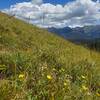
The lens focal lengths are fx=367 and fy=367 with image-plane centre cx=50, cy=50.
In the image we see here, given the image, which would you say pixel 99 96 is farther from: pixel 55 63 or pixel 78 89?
pixel 55 63

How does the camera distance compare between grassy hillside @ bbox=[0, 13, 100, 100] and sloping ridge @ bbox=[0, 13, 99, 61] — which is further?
sloping ridge @ bbox=[0, 13, 99, 61]

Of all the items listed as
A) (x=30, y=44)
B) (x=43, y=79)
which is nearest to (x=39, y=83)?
(x=43, y=79)

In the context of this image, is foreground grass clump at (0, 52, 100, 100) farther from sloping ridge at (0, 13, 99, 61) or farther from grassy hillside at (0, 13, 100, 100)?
sloping ridge at (0, 13, 99, 61)

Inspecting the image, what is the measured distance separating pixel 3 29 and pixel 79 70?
836 cm

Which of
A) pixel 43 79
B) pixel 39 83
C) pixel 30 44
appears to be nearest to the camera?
pixel 39 83

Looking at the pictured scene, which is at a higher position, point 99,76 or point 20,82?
point 20,82

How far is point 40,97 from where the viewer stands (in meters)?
5.06

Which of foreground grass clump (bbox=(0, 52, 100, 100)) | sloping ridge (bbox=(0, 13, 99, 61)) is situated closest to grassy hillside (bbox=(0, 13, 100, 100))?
foreground grass clump (bbox=(0, 52, 100, 100))

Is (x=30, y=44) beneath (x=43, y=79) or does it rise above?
beneath

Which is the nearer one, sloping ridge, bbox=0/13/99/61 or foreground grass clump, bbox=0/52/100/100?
foreground grass clump, bbox=0/52/100/100

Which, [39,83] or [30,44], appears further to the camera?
[30,44]

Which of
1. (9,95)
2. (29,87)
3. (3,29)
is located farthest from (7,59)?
(3,29)

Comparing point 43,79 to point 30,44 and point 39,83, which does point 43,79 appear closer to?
point 39,83

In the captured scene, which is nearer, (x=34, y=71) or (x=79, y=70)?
(x=34, y=71)
